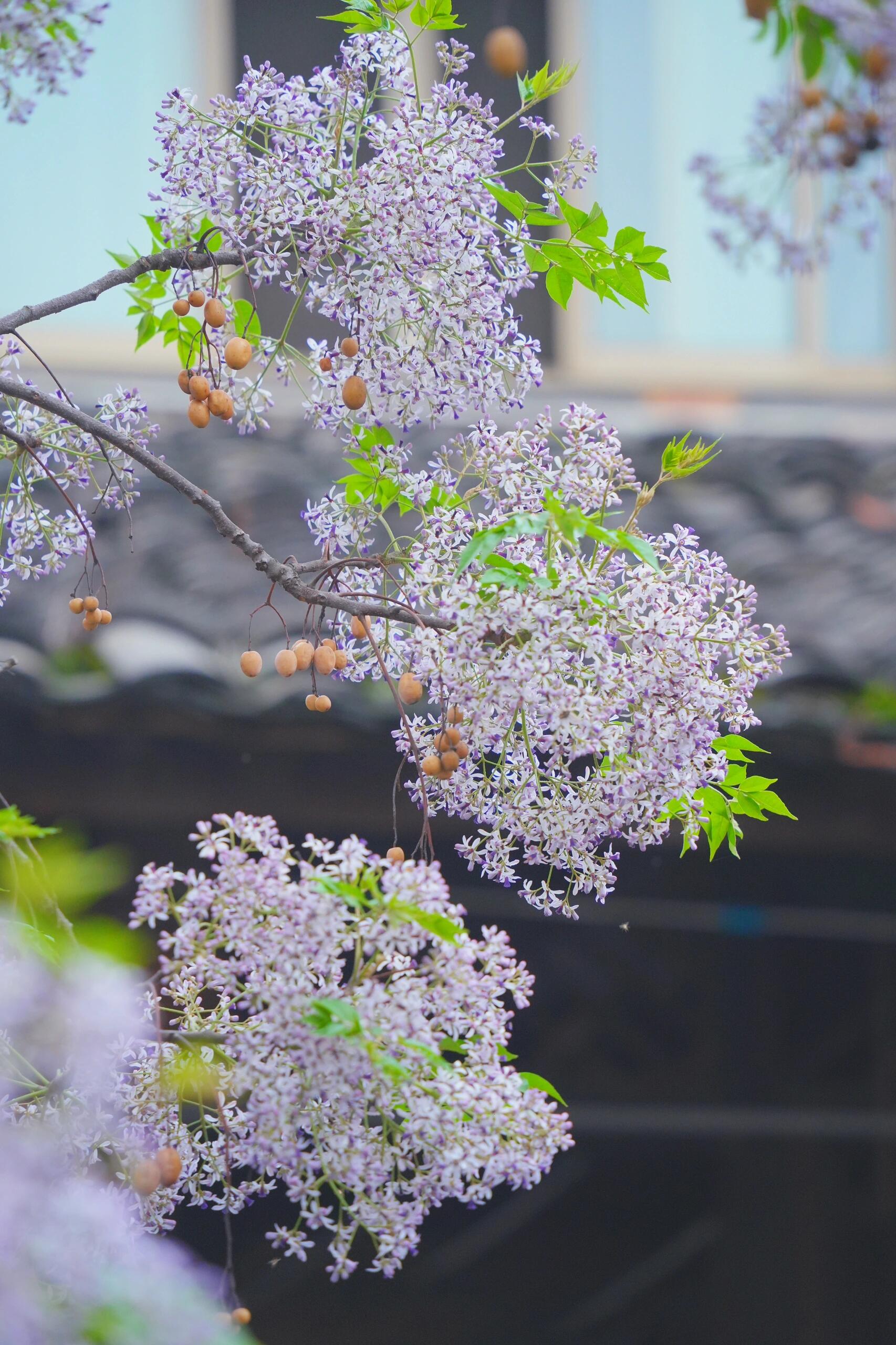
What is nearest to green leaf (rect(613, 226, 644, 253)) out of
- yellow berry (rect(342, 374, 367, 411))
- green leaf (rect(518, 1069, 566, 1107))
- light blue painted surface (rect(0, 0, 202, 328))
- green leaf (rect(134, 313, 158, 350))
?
yellow berry (rect(342, 374, 367, 411))

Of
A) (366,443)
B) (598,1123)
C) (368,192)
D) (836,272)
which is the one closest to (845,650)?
(598,1123)

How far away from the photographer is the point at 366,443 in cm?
121

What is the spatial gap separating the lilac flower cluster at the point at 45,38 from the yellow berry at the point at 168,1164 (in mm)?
736

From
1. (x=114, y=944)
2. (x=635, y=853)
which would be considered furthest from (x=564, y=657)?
(x=635, y=853)

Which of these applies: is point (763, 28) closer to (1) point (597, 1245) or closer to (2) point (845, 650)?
(2) point (845, 650)

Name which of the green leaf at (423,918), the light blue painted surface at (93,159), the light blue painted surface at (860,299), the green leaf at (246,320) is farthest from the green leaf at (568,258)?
the light blue painted surface at (860,299)

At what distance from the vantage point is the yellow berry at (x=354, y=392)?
110 cm

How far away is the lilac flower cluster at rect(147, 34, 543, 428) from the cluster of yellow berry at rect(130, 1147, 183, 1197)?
61cm

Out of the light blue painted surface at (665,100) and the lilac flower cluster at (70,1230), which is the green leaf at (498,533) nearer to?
the lilac flower cluster at (70,1230)

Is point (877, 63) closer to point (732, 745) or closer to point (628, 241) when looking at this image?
point (628, 241)

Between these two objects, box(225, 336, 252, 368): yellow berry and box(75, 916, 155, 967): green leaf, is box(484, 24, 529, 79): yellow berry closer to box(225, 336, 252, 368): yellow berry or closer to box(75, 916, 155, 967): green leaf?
box(225, 336, 252, 368): yellow berry

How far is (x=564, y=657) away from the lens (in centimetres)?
101

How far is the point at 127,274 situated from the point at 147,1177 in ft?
2.28

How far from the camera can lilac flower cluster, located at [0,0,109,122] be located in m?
0.91
